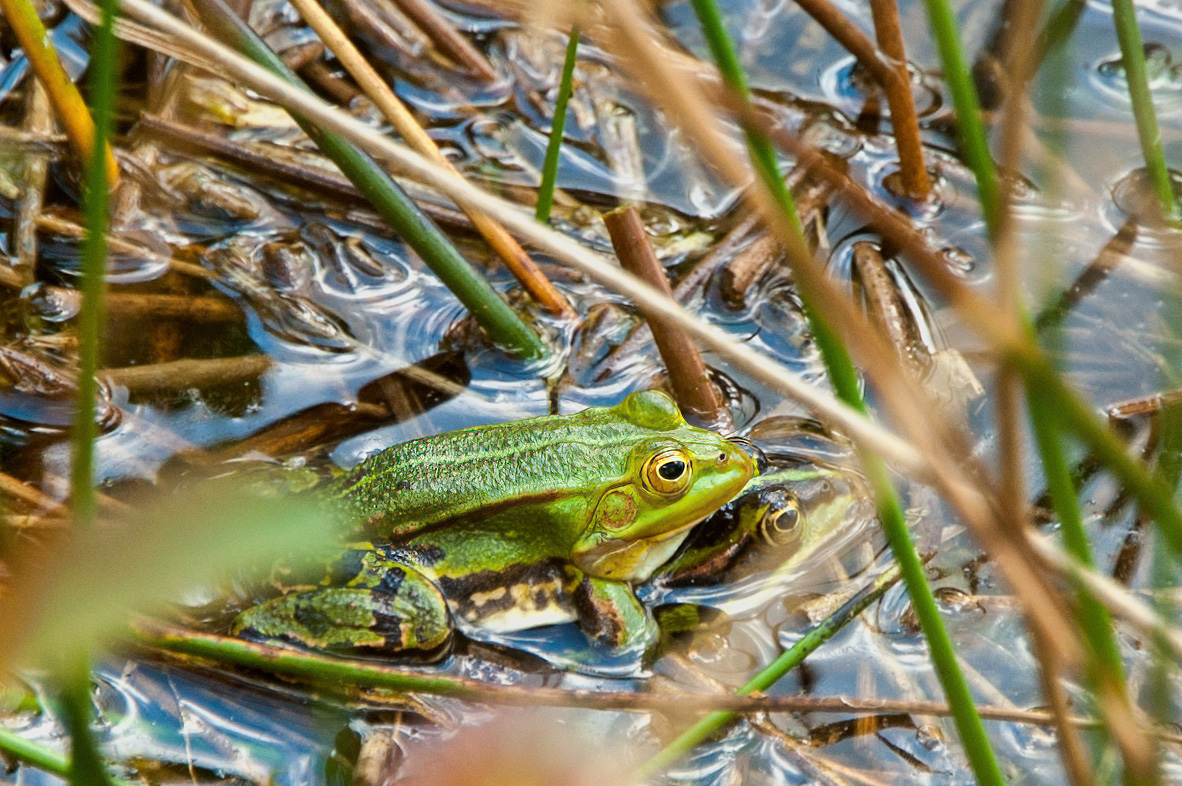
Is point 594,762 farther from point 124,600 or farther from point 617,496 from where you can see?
point 617,496

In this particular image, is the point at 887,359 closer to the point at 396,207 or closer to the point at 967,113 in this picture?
the point at 967,113

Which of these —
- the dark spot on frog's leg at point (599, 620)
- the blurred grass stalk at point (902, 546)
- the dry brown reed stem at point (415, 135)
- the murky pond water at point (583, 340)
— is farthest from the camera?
the dry brown reed stem at point (415, 135)

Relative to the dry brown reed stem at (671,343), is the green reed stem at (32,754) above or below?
below

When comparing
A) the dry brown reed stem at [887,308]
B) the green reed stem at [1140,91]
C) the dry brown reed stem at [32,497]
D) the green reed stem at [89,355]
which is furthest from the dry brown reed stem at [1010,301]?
the dry brown reed stem at [32,497]

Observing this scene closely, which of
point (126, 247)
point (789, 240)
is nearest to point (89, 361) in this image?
point (789, 240)

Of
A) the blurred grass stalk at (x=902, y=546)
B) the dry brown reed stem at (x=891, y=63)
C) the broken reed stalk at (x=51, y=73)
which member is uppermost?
the dry brown reed stem at (x=891, y=63)

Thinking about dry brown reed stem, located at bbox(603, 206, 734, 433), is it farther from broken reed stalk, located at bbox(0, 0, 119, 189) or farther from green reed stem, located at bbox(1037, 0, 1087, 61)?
broken reed stalk, located at bbox(0, 0, 119, 189)

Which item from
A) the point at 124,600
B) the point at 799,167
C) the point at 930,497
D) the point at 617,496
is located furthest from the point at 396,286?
the point at 124,600

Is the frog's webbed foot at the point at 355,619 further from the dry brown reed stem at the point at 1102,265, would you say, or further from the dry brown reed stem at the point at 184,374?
the dry brown reed stem at the point at 1102,265
